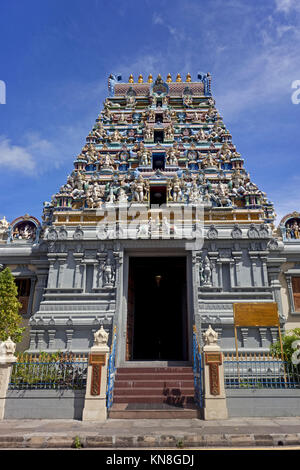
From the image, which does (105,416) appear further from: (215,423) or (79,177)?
(79,177)

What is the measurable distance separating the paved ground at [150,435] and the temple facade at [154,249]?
4501 millimetres

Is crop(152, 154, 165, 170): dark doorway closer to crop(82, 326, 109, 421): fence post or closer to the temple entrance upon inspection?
the temple entrance

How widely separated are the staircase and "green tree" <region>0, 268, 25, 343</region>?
5240 mm

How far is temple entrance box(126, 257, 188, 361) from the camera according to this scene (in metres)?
19.9

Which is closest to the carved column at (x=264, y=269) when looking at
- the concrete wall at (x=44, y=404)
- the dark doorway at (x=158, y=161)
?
the dark doorway at (x=158, y=161)

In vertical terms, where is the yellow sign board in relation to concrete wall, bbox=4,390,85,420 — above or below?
above

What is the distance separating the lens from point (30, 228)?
63.7ft

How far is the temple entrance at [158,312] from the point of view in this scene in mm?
19859

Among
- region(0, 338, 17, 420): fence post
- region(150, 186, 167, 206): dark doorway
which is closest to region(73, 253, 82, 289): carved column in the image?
region(0, 338, 17, 420): fence post

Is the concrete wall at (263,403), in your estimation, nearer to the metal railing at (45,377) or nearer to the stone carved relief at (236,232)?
the metal railing at (45,377)

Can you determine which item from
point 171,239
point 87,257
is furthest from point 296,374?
point 87,257

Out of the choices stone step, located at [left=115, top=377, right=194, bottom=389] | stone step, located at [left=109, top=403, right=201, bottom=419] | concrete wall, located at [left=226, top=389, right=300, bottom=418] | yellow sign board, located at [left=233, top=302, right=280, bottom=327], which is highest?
yellow sign board, located at [left=233, top=302, right=280, bottom=327]

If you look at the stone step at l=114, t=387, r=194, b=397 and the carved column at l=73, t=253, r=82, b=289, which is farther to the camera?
the carved column at l=73, t=253, r=82, b=289

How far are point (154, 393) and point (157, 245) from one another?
267 inches
